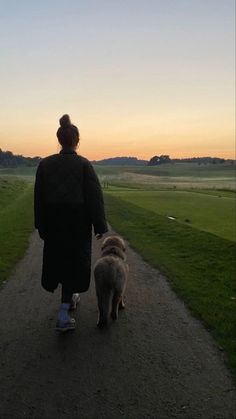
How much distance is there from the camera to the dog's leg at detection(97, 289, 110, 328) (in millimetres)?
6539

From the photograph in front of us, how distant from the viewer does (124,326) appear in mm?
6836

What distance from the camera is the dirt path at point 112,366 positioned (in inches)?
179

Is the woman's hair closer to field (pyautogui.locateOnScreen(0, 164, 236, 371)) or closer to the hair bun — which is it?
the hair bun

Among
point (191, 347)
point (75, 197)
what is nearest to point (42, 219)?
point (75, 197)

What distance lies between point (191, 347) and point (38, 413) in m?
2.53

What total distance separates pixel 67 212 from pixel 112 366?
7.38 ft

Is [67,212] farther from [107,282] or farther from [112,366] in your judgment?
[112,366]

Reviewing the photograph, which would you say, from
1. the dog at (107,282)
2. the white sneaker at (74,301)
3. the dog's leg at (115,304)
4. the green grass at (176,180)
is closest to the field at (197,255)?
the dog's leg at (115,304)

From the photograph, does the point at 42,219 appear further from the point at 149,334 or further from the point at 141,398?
the point at 141,398

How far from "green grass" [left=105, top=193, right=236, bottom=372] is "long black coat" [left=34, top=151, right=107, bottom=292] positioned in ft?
7.67

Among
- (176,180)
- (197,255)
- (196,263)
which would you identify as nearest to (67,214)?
(196,263)

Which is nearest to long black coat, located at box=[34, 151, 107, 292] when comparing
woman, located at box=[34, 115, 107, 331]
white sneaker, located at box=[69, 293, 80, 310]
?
woman, located at box=[34, 115, 107, 331]

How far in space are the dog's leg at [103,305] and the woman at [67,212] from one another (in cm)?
32

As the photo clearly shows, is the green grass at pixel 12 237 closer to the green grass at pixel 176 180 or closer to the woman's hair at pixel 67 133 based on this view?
the woman's hair at pixel 67 133
